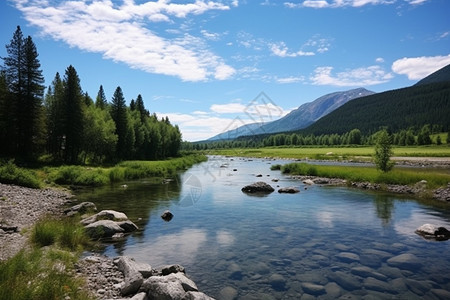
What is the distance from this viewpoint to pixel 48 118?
62031mm

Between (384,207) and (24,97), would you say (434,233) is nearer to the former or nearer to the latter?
(384,207)

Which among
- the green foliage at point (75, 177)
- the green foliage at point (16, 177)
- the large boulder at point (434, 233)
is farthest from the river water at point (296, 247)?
the green foliage at point (75, 177)

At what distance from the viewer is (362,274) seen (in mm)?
12562

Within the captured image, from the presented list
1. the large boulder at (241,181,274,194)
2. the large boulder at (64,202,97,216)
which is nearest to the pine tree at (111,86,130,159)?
the large boulder at (241,181,274,194)

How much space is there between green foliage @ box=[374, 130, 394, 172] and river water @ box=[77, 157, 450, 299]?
1203 centimetres

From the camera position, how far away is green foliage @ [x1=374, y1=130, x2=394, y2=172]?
131ft

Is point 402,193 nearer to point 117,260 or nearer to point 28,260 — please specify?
point 117,260

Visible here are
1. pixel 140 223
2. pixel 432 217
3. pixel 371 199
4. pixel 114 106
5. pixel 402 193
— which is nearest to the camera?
pixel 140 223

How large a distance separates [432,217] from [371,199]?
807 cm

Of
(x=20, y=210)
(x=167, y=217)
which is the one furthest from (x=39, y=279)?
(x=20, y=210)

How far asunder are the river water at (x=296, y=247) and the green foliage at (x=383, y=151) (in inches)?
474

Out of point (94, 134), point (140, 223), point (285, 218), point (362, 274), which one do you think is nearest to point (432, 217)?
point (285, 218)

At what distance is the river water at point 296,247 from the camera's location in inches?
452

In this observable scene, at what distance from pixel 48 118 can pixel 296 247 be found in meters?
62.8
